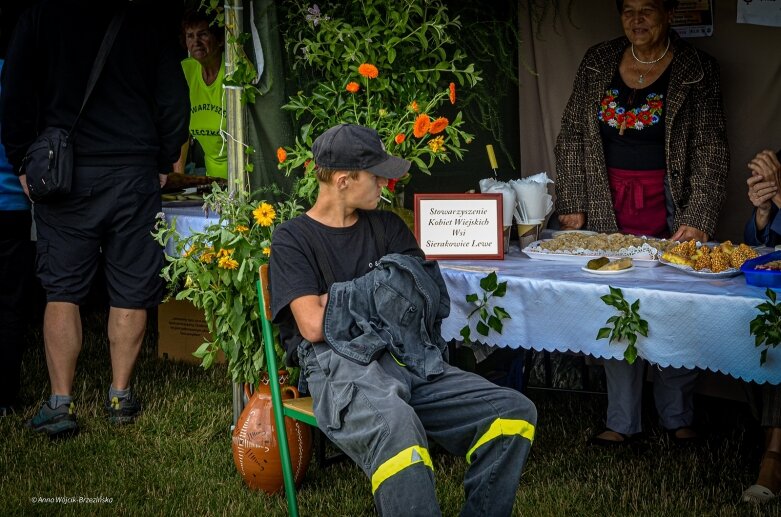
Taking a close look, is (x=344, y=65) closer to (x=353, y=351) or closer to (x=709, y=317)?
(x=353, y=351)

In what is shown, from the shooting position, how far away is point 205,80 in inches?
216

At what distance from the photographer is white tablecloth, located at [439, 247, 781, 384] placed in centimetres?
293

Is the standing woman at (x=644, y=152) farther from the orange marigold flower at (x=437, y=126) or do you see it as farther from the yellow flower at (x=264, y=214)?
the yellow flower at (x=264, y=214)

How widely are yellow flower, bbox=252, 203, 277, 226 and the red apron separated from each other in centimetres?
162

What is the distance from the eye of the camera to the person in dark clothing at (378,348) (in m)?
2.72

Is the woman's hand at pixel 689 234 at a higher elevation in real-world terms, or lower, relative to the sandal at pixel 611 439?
higher

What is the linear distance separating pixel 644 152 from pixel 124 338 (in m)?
2.44

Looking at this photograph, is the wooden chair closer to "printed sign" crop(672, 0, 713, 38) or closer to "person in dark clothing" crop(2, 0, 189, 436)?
"person in dark clothing" crop(2, 0, 189, 436)

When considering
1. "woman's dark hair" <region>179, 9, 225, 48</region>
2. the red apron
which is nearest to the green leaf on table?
the red apron

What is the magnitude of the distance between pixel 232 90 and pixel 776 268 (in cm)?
206

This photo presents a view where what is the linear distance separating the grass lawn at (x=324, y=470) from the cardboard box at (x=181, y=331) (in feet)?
2.12

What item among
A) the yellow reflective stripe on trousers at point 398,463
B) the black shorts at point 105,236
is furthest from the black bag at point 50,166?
the yellow reflective stripe on trousers at point 398,463

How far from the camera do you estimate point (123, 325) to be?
4.34 metres

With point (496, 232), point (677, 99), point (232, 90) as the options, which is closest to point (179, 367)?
point (232, 90)
